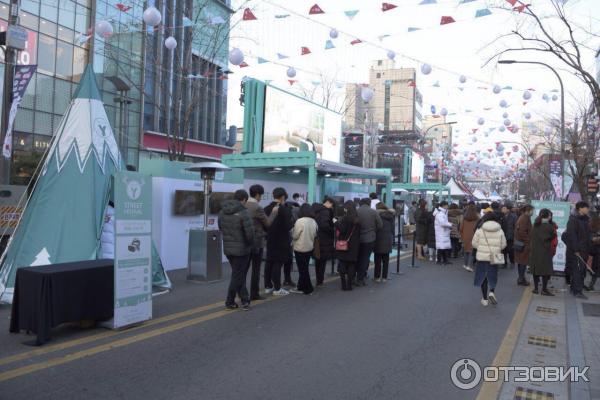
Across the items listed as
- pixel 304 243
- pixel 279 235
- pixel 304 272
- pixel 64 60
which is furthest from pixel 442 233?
pixel 64 60

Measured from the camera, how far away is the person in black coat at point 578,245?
9.36 metres

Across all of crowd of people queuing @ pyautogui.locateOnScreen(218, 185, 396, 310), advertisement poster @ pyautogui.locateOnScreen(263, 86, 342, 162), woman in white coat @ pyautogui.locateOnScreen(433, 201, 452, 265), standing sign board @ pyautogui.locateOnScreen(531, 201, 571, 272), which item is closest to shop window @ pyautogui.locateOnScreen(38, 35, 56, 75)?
advertisement poster @ pyautogui.locateOnScreen(263, 86, 342, 162)

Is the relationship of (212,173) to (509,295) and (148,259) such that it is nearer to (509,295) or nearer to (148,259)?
(148,259)

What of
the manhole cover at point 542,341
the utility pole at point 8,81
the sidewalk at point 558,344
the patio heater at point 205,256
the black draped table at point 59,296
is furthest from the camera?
the utility pole at point 8,81

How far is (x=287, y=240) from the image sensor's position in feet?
28.5

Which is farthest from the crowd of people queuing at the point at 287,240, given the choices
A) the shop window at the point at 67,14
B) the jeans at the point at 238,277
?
the shop window at the point at 67,14

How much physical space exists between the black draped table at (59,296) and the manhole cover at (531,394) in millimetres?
4781

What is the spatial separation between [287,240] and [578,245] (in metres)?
5.63

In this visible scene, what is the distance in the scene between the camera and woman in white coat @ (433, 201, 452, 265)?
1404cm

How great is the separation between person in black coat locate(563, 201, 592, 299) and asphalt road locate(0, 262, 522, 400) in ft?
7.00

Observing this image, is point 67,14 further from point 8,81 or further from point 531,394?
point 531,394

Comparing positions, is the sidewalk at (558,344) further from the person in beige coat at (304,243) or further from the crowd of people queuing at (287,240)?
the person in beige coat at (304,243)

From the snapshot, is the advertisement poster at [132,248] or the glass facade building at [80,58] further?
the glass facade building at [80,58]

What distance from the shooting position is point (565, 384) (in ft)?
16.0
